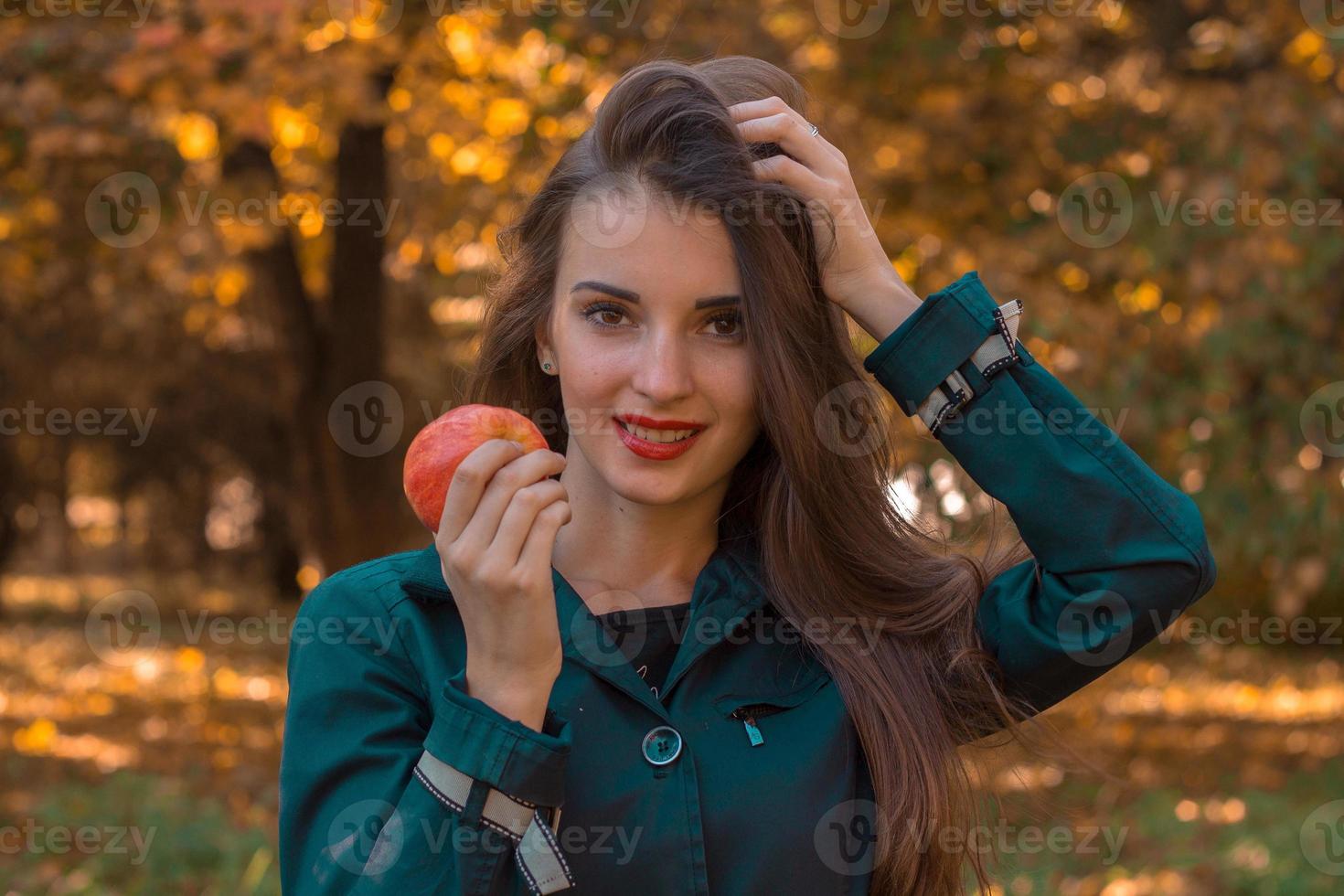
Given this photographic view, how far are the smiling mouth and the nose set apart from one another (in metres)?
0.06

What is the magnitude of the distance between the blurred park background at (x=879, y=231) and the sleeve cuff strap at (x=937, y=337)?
8.52 ft

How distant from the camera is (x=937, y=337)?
2268 millimetres

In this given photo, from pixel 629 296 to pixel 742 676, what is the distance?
640mm

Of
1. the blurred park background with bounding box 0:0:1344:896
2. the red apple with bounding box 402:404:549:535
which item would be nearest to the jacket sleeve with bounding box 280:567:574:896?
the red apple with bounding box 402:404:549:535

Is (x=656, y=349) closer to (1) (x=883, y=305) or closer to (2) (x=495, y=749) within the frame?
(1) (x=883, y=305)

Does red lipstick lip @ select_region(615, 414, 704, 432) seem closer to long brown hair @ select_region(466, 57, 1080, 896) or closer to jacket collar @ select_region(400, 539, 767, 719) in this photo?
long brown hair @ select_region(466, 57, 1080, 896)

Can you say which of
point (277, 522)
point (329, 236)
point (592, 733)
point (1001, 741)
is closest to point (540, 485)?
point (592, 733)

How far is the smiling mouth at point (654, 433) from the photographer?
2.27 meters

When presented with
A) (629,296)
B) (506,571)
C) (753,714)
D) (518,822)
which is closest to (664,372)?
(629,296)

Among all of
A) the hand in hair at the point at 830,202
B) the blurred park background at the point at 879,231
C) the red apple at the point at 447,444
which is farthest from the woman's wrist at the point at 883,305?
the blurred park background at the point at 879,231

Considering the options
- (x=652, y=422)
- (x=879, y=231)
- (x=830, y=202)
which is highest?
(x=830, y=202)

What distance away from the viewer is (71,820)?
7.08 m

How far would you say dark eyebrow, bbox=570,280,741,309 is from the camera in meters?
2.25

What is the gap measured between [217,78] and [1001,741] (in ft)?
19.0
